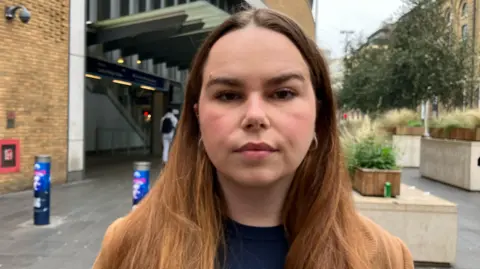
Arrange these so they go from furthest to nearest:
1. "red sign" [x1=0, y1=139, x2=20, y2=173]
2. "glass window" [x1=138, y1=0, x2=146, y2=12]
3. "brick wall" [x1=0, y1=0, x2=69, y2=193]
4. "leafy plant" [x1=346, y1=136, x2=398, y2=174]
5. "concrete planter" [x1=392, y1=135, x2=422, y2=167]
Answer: "glass window" [x1=138, y1=0, x2=146, y2=12] < "concrete planter" [x1=392, y1=135, x2=422, y2=167] < "brick wall" [x1=0, y1=0, x2=69, y2=193] < "red sign" [x1=0, y1=139, x2=20, y2=173] < "leafy plant" [x1=346, y1=136, x2=398, y2=174]

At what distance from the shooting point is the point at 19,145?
9.77 m

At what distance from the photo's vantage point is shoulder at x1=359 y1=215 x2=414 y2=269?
1.32 meters

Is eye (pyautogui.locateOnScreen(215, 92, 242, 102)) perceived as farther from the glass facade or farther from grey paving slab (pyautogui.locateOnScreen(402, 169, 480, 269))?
the glass facade

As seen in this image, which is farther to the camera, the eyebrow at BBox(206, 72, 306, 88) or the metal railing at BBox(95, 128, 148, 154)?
the metal railing at BBox(95, 128, 148, 154)

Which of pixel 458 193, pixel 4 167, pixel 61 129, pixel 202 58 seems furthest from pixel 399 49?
pixel 202 58

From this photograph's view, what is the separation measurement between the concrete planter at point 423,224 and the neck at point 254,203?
13.2 feet

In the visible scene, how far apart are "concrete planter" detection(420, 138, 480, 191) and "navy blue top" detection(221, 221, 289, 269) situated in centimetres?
1091

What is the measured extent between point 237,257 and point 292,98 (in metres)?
0.47

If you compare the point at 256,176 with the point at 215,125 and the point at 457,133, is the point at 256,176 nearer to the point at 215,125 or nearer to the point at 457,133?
the point at 215,125

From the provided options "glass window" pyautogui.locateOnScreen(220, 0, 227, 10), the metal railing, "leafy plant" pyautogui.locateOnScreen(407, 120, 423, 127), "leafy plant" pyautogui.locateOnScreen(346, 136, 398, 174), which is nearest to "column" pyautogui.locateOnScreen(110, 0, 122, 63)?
the metal railing

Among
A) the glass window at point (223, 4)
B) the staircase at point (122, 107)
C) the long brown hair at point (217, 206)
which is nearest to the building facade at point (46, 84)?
the staircase at point (122, 107)

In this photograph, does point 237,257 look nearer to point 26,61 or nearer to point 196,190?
point 196,190

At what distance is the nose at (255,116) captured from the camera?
115 centimetres

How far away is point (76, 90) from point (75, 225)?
531 centimetres
